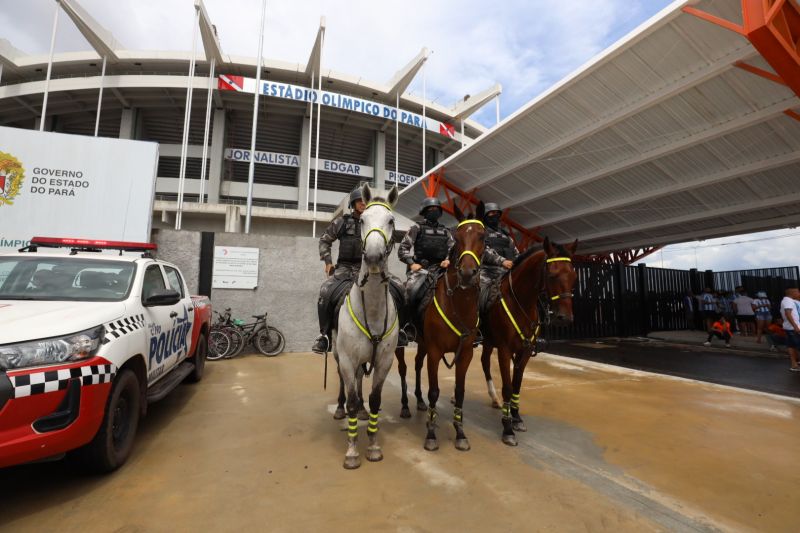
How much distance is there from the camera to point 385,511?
2430mm

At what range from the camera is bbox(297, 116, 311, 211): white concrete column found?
23.0m

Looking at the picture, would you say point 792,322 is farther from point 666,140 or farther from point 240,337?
point 240,337

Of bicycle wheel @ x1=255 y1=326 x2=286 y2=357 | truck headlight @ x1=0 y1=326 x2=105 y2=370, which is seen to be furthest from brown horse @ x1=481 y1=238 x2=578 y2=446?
bicycle wheel @ x1=255 y1=326 x2=286 y2=357

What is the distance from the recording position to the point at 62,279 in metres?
3.38

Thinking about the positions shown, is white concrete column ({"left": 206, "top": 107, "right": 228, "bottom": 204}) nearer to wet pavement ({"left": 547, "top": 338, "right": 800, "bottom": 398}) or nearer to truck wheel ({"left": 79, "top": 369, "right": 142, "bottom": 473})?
wet pavement ({"left": 547, "top": 338, "right": 800, "bottom": 398})

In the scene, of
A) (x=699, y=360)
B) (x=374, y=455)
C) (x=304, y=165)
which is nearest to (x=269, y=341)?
(x=374, y=455)

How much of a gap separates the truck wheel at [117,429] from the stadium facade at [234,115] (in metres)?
16.9

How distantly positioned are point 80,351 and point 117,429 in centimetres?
98

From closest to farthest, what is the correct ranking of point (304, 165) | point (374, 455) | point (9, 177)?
point (374, 455) → point (9, 177) → point (304, 165)

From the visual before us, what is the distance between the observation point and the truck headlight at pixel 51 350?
2164mm

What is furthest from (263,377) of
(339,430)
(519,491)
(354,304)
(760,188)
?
(760,188)

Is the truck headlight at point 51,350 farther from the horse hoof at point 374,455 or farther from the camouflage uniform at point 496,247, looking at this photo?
the camouflage uniform at point 496,247

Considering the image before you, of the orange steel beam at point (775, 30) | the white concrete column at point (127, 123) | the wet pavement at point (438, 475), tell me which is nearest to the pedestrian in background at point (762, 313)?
the orange steel beam at point (775, 30)

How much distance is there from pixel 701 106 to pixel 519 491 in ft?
34.1
